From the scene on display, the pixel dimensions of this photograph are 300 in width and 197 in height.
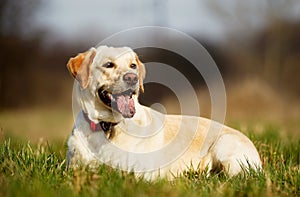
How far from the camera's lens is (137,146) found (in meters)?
4.79

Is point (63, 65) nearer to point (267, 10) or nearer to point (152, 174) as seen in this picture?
point (267, 10)

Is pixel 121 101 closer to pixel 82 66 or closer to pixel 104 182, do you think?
pixel 82 66

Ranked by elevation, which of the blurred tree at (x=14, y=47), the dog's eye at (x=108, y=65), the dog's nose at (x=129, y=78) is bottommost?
the blurred tree at (x=14, y=47)

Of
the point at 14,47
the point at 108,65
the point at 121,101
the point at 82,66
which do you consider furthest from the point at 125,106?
the point at 14,47

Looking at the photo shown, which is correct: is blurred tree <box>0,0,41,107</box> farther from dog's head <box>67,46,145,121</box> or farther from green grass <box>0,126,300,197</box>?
green grass <box>0,126,300,197</box>

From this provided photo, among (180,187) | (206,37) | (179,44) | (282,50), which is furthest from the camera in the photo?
(282,50)

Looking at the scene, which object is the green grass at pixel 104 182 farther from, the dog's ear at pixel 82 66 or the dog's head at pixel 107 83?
the dog's ear at pixel 82 66

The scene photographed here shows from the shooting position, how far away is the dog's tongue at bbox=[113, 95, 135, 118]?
4715mm

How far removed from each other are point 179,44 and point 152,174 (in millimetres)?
14904

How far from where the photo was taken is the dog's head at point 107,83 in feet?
15.5

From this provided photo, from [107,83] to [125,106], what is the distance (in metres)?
0.29

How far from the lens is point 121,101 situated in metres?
4.74

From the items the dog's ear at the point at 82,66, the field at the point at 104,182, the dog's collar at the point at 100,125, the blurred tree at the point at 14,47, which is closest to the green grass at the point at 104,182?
the field at the point at 104,182

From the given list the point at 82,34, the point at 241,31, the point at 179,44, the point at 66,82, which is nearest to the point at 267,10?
the point at 241,31
